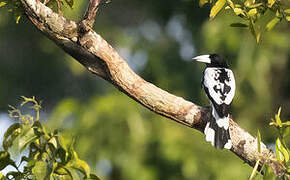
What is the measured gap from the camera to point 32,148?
10.6 ft

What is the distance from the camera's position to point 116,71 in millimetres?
3619

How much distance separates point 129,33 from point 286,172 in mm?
8792

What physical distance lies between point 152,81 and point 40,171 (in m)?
7.24

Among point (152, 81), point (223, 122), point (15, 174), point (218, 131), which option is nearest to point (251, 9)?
point (218, 131)

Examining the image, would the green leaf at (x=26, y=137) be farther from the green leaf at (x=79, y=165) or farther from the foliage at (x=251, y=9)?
the foliage at (x=251, y=9)

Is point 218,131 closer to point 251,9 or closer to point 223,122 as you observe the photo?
point 223,122

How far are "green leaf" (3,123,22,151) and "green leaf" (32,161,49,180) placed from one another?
26cm

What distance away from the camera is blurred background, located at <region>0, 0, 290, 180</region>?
338 inches

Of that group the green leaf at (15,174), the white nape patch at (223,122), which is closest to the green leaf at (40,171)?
the green leaf at (15,174)

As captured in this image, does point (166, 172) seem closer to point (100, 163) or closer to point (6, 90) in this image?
point (100, 163)

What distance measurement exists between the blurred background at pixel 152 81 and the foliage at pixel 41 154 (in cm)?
306

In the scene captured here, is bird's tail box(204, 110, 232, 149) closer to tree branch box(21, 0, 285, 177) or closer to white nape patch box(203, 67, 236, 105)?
tree branch box(21, 0, 285, 177)

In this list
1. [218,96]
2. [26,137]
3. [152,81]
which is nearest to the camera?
[26,137]

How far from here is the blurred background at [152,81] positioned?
8586 mm
